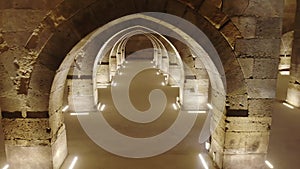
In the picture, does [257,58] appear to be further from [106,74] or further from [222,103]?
[106,74]

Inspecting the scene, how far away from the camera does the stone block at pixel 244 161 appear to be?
15.0 ft

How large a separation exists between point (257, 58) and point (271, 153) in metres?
2.53

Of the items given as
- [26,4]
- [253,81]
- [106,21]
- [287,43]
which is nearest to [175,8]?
[106,21]

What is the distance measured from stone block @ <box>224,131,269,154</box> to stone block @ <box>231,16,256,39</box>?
1.67 metres

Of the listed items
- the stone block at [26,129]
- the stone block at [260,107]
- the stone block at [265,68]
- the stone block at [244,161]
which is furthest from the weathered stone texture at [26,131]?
the stone block at [265,68]

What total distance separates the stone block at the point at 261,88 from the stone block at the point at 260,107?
88 millimetres

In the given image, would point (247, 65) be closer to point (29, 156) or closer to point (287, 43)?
point (29, 156)

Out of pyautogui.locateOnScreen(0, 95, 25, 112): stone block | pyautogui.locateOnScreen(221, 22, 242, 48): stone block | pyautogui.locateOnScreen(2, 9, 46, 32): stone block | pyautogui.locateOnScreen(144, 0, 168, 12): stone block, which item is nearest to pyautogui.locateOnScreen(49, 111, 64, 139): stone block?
pyautogui.locateOnScreen(0, 95, 25, 112): stone block

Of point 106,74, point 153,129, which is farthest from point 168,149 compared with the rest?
point 106,74

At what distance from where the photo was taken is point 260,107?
439cm

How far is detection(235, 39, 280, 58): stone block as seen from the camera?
418 cm

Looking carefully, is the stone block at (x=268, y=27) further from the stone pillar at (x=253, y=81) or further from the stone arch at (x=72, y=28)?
the stone arch at (x=72, y=28)

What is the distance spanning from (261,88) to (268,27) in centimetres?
100

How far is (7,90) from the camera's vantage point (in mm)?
4145
